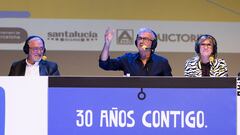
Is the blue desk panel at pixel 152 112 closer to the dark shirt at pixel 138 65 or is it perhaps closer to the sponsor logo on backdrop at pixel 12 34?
the dark shirt at pixel 138 65

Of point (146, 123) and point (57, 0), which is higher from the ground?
point (57, 0)

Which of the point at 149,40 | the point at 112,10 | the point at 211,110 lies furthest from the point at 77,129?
the point at 112,10

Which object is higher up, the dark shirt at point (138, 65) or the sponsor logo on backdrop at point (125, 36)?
the sponsor logo on backdrop at point (125, 36)

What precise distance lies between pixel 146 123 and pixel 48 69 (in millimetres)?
2248

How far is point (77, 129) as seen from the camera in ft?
3.86

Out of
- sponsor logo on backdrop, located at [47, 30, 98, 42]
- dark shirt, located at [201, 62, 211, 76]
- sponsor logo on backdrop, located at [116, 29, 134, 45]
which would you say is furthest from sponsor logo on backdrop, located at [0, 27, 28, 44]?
dark shirt, located at [201, 62, 211, 76]

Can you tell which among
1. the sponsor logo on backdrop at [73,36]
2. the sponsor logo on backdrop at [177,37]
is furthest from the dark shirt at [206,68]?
the sponsor logo on backdrop at [73,36]

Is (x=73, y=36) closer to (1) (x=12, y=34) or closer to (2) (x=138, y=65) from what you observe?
(1) (x=12, y=34)

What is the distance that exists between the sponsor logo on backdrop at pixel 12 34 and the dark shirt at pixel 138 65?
120 inches

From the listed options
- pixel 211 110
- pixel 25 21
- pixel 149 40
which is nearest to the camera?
pixel 211 110

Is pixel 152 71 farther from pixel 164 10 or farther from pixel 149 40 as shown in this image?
pixel 164 10

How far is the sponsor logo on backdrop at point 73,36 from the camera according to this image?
6.25 m

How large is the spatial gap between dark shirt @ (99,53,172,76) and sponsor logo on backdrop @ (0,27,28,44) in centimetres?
304

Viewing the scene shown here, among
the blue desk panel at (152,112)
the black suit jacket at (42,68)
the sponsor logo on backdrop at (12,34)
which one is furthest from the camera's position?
the sponsor logo on backdrop at (12,34)
